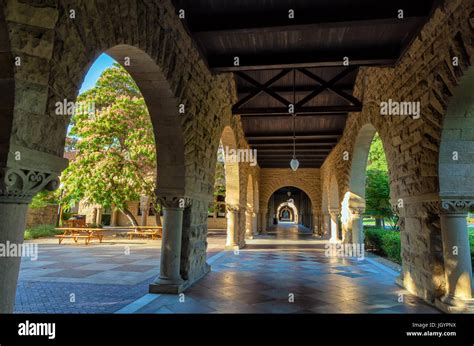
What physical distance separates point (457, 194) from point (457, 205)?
0.42 feet

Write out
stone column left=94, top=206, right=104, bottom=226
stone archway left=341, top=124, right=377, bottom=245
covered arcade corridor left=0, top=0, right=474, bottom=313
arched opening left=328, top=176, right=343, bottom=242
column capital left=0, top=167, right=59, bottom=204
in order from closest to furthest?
column capital left=0, top=167, right=59, bottom=204, covered arcade corridor left=0, top=0, right=474, bottom=313, stone archway left=341, top=124, right=377, bottom=245, arched opening left=328, top=176, right=343, bottom=242, stone column left=94, top=206, right=104, bottom=226

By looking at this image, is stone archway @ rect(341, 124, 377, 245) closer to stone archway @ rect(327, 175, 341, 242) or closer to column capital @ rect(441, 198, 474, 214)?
stone archway @ rect(327, 175, 341, 242)

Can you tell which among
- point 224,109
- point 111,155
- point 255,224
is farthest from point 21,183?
point 255,224

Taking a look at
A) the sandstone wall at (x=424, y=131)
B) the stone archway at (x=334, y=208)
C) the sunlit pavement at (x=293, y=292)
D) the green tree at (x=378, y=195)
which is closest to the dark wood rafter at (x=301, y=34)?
the sandstone wall at (x=424, y=131)

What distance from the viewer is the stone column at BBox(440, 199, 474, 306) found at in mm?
3402

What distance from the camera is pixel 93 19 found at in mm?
2391

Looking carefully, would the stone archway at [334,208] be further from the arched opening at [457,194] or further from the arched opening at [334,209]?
the arched opening at [457,194]

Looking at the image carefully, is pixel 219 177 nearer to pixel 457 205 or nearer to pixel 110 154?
pixel 110 154

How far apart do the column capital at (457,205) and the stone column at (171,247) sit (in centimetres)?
337

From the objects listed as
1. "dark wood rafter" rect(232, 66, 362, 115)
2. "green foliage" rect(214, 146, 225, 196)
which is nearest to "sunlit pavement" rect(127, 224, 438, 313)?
"dark wood rafter" rect(232, 66, 362, 115)

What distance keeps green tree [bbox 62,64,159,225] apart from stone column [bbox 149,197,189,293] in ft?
26.6

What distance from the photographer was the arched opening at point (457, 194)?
340 centimetres

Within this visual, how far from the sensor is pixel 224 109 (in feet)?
22.6
